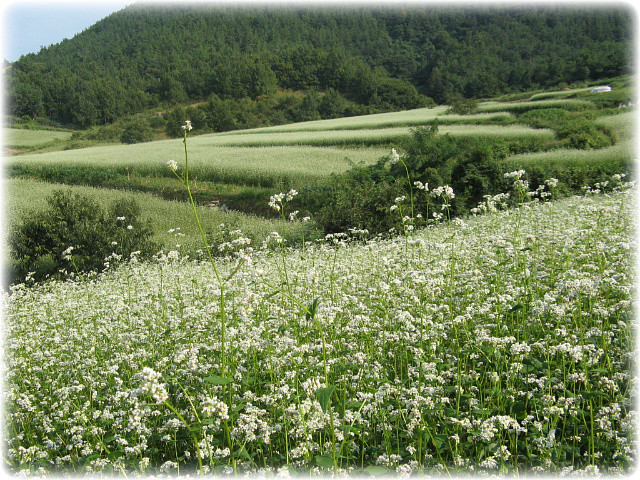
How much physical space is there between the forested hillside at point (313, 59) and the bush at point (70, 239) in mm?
50460

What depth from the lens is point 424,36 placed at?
112750 millimetres

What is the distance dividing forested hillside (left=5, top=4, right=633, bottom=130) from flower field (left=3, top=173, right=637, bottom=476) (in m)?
60.5

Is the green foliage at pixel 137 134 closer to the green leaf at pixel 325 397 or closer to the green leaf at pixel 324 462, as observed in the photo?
the green leaf at pixel 324 462

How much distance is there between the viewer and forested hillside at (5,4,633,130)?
6919 centimetres

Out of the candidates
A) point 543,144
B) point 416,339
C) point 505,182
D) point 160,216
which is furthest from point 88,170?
point 416,339

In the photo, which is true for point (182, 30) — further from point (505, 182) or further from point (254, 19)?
point (505, 182)

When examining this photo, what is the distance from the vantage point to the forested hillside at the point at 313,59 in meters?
Result: 69.2

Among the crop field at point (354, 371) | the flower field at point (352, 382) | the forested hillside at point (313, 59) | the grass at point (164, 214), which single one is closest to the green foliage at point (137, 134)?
the forested hillside at point (313, 59)

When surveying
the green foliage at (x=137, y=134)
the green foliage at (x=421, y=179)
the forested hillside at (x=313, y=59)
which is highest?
the forested hillside at (x=313, y=59)

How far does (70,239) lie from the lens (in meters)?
12.9

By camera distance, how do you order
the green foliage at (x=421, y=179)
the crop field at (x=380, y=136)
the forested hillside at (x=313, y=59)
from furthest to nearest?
the forested hillside at (x=313, y=59) → the crop field at (x=380, y=136) → the green foliage at (x=421, y=179)

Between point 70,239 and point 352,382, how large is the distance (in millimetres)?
11957

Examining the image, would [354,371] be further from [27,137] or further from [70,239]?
[27,137]

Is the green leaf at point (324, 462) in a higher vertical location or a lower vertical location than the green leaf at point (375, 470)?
higher
